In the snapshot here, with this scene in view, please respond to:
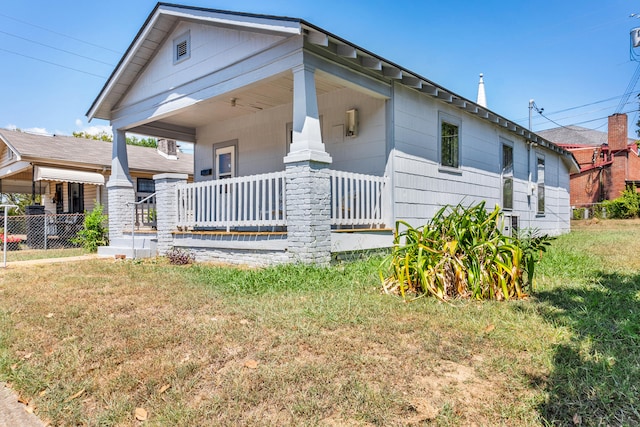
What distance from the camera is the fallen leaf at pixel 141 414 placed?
215 centimetres

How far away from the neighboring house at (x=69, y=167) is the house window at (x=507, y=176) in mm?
12579

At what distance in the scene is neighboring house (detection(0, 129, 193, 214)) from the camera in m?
13.6

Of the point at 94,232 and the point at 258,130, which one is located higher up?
the point at 258,130

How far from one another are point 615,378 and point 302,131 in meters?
4.92

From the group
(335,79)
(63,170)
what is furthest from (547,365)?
(63,170)

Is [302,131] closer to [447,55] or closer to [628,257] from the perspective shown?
[628,257]

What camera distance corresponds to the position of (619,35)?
23797 millimetres

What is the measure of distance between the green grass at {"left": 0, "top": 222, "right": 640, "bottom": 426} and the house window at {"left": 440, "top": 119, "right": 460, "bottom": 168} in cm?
519

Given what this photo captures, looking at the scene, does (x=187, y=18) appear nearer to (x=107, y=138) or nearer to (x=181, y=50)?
(x=181, y=50)

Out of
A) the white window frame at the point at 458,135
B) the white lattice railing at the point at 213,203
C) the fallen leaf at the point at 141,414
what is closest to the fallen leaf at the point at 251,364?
the fallen leaf at the point at 141,414

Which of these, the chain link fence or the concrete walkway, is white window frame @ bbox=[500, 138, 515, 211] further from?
the chain link fence

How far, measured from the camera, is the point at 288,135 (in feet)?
31.9

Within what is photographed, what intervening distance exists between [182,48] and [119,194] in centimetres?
401

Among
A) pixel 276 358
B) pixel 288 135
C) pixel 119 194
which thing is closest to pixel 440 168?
pixel 288 135
